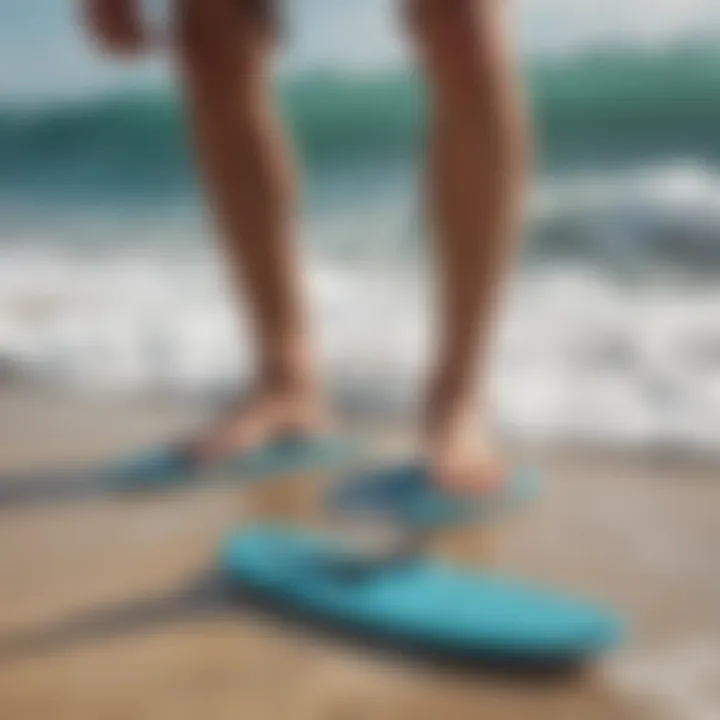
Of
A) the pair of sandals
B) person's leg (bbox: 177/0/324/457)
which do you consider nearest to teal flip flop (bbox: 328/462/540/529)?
the pair of sandals

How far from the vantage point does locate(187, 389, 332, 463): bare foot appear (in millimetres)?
1180

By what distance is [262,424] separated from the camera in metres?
1.20

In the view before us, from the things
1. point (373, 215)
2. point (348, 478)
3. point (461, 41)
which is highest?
point (461, 41)

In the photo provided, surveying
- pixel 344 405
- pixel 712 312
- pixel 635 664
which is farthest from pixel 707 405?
pixel 635 664

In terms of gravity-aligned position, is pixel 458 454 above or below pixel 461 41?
below

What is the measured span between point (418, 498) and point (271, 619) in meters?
0.20

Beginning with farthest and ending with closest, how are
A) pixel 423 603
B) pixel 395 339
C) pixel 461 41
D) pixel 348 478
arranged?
pixel 395 339
pixel 348 478
pixel 461 41
pixel 423 603

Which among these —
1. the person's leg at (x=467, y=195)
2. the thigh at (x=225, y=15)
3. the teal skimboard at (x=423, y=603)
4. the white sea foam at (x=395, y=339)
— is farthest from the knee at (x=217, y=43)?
the teal skimboard at (x=423, y=603)

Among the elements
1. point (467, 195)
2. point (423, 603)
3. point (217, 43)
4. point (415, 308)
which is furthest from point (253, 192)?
point (423, 603)

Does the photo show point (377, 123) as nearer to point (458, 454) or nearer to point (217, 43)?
point (217, 43)

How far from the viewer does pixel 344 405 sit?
1.30 meters

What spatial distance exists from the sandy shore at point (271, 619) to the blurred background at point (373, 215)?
0.22 metres

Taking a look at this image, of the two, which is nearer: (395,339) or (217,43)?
(217,43)

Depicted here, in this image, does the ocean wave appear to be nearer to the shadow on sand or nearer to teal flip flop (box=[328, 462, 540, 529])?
teal flip flop (box=[328, 462, 540, 529])
